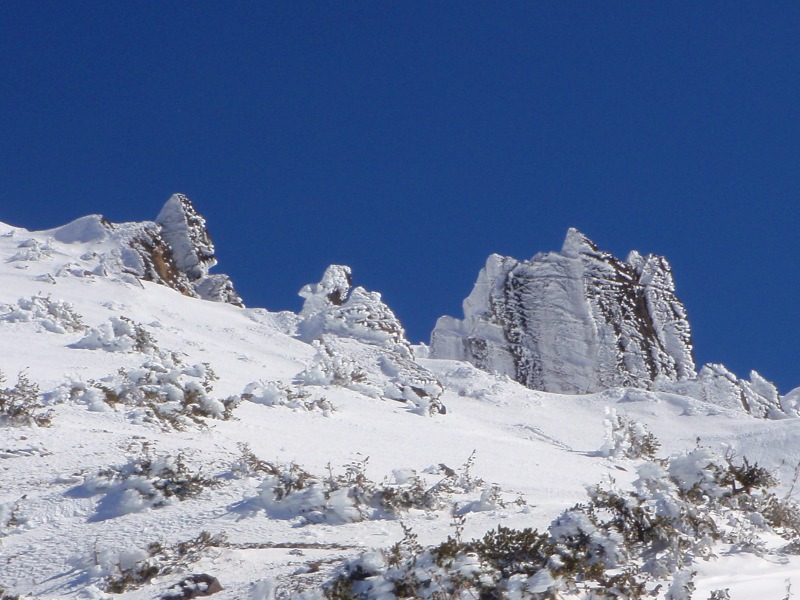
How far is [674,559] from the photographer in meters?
5.37

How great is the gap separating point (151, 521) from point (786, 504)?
Answer: 4577 millimetres

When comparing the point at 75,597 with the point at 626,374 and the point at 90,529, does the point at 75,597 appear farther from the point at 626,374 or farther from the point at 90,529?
the point at 626,374

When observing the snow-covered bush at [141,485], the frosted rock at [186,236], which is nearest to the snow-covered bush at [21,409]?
the snow-covered bush at [141,485]

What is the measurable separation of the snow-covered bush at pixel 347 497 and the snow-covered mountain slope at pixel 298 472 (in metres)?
0.02

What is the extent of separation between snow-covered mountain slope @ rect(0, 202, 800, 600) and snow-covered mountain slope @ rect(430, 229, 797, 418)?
453 inches

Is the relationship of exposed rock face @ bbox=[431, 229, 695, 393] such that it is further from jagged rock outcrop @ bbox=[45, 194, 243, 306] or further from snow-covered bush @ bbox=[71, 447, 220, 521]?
snow-covered bush @ bbox=[71, 447, 220, 521]

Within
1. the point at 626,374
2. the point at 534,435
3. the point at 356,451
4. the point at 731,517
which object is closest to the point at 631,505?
the point at 731,517

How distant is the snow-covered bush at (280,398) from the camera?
1203 cm

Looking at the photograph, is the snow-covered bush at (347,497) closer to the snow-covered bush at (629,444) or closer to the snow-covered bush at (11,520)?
the snow-covered bush at (11,520)

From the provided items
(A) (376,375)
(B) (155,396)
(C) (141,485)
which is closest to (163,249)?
(A) (376,375)

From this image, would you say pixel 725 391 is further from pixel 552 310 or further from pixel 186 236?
pixel 186 236

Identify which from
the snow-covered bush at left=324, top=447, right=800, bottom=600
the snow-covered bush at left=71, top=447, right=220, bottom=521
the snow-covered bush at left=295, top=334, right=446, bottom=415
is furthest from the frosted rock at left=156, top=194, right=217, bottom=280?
the snow-covered bush at left=324, top=447, right=800, bottom=600

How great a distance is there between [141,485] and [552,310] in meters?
26.3

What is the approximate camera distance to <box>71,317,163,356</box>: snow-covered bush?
543 inches
